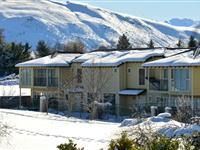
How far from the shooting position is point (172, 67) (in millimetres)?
44688

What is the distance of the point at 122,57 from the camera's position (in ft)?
170

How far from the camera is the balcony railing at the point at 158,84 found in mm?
46688

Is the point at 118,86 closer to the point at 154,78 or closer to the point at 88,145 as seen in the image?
the point at 154,78

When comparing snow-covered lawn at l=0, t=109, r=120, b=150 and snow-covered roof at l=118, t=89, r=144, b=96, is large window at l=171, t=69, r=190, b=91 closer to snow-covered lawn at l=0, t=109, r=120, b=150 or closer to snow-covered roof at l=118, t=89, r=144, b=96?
snow-covered roof at l=118, t=89, r=144, b=96

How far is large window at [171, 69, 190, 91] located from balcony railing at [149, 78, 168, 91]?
1.35 meters

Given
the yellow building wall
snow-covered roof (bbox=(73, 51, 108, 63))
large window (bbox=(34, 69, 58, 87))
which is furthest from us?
large window (bbox=(34, 69, 58, 87))

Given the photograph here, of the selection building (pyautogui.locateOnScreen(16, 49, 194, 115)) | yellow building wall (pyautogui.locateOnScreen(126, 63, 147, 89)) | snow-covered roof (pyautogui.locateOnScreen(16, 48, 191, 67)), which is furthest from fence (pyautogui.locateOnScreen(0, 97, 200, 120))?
snow-covered roof (pyautogui.locateOnScreen(16, 48, 191, 67))

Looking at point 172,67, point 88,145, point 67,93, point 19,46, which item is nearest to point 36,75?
point 67,93

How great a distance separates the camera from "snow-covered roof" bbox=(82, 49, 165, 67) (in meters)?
49.8

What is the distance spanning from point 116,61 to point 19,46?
135 feet

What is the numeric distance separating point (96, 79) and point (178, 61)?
1064 centimetres

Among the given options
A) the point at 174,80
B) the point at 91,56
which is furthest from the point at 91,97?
the point at 174,80

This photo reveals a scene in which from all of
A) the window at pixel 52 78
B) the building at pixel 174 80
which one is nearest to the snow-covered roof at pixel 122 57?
the building at pixel 174 80

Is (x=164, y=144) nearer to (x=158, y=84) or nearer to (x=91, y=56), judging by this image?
(x=158, y=84)
